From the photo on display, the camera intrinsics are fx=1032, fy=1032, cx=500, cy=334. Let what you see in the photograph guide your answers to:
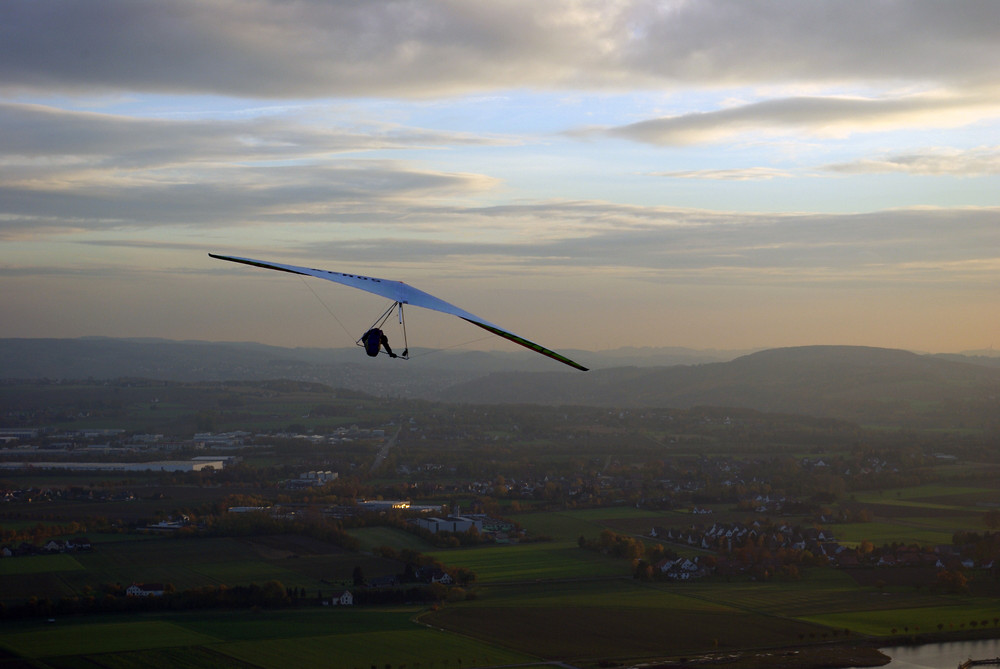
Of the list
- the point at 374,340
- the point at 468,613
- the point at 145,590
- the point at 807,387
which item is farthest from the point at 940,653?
the point at 807,387

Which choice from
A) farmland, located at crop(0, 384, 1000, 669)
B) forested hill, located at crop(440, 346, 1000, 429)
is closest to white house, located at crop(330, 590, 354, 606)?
farmland, located at crop(0, 384, 1000, 669)

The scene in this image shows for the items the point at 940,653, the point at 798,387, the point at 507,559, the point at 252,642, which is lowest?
the point at 252,642

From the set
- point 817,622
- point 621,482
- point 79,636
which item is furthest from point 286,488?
point 817,622

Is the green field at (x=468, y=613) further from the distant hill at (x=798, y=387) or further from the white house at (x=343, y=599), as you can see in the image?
the distant hill at (x=798, y=387)

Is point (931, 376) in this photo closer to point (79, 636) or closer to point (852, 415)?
point (852, 415)

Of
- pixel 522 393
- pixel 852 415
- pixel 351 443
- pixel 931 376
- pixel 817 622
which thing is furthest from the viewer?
pixel 522 393

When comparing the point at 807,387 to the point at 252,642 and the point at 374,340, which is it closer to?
the point at 252,642

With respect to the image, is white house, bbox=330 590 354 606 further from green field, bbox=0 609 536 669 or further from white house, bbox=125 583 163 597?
white house, bbox=125 583 163 597

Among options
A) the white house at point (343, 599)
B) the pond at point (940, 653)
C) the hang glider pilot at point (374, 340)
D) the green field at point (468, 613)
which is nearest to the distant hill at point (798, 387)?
the green field at point (468, 613)
